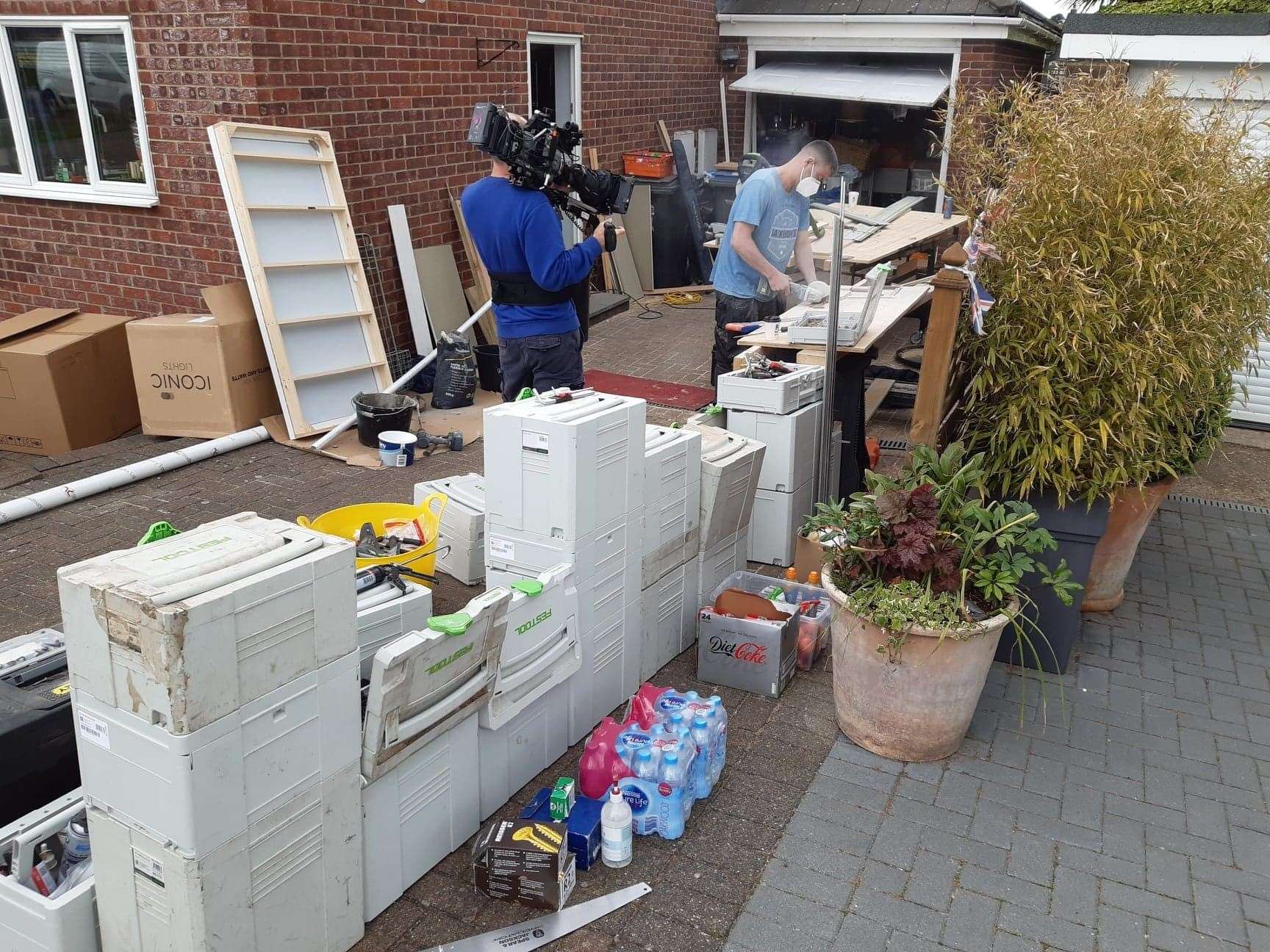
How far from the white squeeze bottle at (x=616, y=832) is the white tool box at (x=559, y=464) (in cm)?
85

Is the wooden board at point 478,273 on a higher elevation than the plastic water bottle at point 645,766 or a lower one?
higher

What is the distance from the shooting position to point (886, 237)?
28.6 ft

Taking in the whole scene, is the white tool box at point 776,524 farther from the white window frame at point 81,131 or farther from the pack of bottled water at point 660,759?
the white window frame at point 81,131

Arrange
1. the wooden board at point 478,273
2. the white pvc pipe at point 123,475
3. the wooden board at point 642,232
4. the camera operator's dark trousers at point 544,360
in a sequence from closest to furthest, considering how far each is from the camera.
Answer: the camera operator's dark trousers at point 544,360, the white pvc pipe at point 123,475, the wooden board at point 478,273, the wooden board at point 642,232

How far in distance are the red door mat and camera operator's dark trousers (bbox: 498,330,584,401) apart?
7.17 ft

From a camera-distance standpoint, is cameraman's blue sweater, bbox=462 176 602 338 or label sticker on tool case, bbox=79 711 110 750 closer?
label sticker on tool case, bbox=79 711 110 750

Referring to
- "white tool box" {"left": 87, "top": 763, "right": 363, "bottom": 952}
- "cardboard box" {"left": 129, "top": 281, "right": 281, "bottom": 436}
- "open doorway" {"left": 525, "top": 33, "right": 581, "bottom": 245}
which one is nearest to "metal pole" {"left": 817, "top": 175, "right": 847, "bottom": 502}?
"white tool box" {"left": 87, "top": 763, "right": 363, "bottom": 952}

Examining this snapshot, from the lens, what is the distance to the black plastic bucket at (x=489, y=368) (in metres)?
7.61

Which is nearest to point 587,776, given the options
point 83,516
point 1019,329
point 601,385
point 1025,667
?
point 1025,667

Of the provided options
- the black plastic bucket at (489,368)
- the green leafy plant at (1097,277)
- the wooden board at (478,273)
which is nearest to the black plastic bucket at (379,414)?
the black plastic bucket at (489,368)

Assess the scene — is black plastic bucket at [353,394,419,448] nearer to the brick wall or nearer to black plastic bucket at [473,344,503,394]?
black plastic bucket at [473,344,503,394]

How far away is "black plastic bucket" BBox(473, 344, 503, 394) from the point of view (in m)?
7.61

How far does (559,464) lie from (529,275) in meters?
1.95

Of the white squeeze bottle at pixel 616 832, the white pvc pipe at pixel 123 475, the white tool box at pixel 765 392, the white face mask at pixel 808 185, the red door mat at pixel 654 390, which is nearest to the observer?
the white squeeze bottle at pixel 616 832
